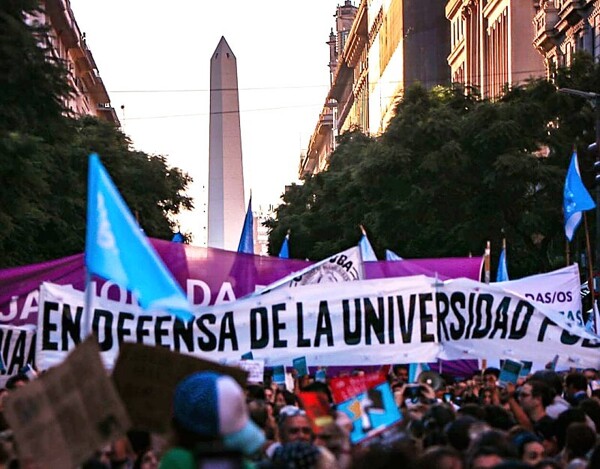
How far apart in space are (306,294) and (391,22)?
78047 millimetres

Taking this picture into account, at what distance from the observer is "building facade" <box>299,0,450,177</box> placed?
8494 centimetres

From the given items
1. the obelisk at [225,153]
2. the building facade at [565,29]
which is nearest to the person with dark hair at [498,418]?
the building facade at [565,29]

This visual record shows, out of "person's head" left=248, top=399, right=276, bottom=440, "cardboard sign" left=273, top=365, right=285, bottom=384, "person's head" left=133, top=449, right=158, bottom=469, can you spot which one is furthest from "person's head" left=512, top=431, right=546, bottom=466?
"cardboard sign" left=273, top=365, right=285, bottom=384

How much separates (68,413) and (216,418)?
0.88 meters

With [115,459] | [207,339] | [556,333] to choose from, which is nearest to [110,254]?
[115,459]

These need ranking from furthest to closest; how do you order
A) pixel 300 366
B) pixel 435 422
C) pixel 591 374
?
1. pixel 591 374
2. pixel 300 366
3. pixel 435 422

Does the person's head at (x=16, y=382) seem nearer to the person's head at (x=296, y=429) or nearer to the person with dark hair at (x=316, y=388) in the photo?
the person with dark hair at (x=316, y=388)

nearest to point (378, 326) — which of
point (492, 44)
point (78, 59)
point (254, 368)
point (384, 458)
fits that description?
point (254, 368)

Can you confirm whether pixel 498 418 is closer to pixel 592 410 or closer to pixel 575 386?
pixel 592 410

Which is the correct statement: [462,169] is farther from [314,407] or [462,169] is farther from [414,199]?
[314,407]

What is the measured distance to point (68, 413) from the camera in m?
6.45

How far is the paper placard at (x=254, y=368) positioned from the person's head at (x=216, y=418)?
8.17 metres

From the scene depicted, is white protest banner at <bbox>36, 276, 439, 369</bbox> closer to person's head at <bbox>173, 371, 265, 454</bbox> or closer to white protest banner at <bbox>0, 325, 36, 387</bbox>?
white protest banner at <bbox>0, 325, 36, 387</bbox>

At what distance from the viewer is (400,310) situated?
46.0 feet
